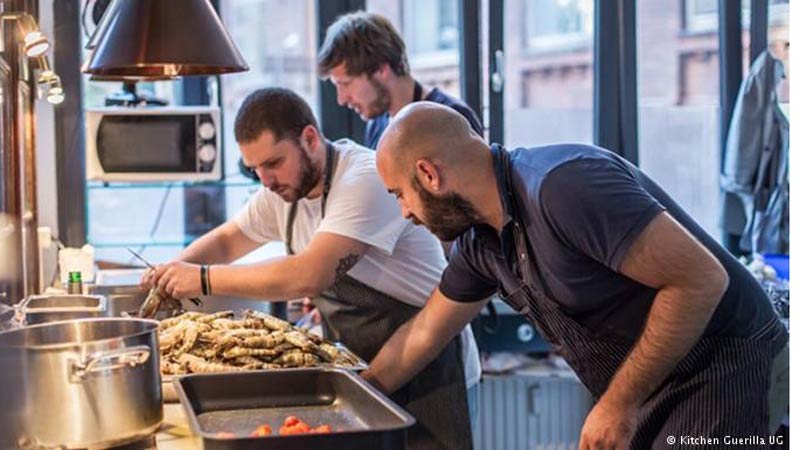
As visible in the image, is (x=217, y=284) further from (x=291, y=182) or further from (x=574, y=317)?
(x=574, y=317)

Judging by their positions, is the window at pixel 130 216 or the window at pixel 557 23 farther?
the window at pixel 557 23

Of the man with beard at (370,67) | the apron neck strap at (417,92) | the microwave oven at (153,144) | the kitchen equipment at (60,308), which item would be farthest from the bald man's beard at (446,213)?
the microwave oven at (153,144)

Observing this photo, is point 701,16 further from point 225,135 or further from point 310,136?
point 310,136

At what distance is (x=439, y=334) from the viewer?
8.29ft

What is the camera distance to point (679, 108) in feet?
16.5

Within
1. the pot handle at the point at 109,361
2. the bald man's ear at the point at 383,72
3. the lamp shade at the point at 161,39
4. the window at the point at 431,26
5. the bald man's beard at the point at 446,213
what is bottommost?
the pot handle at the point at 109,361

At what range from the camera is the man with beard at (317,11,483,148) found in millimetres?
3664

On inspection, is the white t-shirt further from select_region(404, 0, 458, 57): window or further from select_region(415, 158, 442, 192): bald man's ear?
select_region(404, 0, 458, 57): window

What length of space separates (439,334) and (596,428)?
54 centimetres

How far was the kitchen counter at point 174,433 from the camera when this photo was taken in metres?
1.83

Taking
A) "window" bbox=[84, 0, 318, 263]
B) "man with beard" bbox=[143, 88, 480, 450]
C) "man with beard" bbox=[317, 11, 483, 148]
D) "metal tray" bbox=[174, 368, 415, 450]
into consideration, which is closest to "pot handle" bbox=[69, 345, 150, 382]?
"metal tray" bbox=[174, 368, 415, 450]

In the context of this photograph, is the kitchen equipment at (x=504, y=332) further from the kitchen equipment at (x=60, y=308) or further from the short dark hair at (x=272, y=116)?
the kitchen equipment at (x=60, y=308)

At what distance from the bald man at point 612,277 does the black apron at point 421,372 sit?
0.52 meters

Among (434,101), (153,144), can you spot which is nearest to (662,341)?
(434,101)
